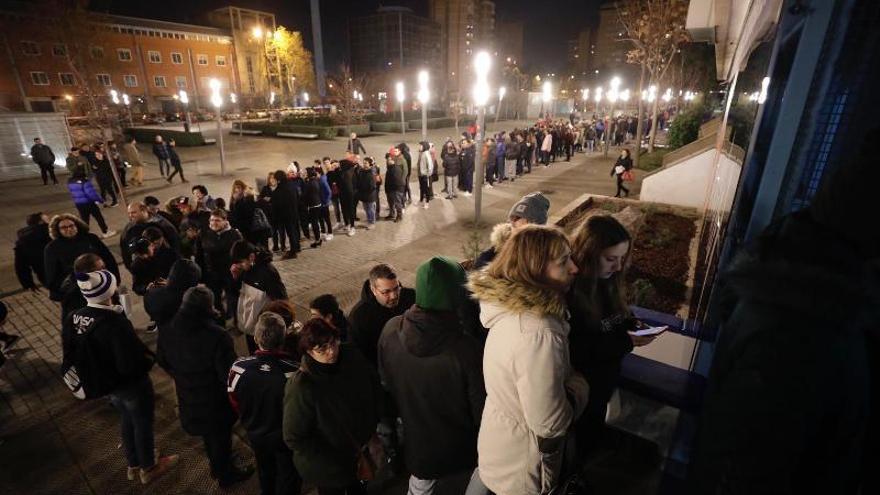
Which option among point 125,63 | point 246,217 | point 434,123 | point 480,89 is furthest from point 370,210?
point 125,63

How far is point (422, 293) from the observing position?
88.8 inches

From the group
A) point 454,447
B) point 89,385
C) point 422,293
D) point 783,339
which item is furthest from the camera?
point 89,385

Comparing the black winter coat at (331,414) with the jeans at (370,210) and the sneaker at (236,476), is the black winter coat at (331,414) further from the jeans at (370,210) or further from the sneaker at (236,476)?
the jeans at (370,210)

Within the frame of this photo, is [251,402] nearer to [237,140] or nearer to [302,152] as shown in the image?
[302,152]

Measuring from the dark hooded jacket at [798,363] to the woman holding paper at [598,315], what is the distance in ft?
3.88

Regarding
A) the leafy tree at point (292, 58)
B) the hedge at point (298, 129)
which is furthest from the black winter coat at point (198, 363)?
the leafy tree at point (292, 58)

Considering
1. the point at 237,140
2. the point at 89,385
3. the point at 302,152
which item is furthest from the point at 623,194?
the point at 237,140

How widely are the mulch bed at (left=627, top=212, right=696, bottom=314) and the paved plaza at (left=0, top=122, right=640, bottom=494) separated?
3452 mm

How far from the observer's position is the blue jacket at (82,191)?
9.40 m

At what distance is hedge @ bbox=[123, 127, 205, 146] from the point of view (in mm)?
27531

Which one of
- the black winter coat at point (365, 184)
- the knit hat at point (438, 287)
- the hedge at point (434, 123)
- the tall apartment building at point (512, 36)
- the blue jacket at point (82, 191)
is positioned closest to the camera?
the knit hat at point (438, 287)

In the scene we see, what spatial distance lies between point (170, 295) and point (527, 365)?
359 centimetres

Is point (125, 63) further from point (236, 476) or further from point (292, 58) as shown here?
point (236, 476)

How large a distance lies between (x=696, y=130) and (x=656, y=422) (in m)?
21.4
